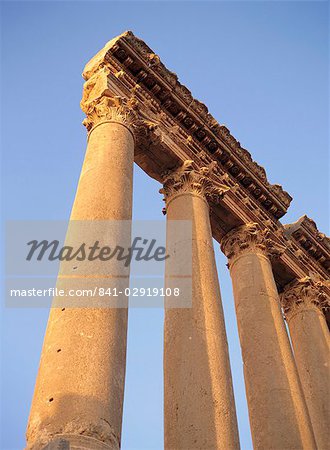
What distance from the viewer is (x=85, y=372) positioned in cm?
1374

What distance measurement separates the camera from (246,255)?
28.8 metres

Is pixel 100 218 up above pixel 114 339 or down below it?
above

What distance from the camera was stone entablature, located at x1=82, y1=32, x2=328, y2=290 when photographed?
1038 inches

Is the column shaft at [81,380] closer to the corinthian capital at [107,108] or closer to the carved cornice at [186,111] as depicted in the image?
the corinthian capital at [107,108]

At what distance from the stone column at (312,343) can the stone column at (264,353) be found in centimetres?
389

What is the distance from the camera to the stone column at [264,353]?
874 inches

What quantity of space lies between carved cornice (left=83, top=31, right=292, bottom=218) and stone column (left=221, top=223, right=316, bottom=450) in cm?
393

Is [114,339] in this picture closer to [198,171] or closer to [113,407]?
[113,407]

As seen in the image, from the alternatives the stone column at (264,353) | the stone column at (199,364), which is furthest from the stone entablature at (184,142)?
the stone column at (199,364)

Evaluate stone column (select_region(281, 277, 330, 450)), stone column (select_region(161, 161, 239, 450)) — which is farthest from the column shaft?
stone column (select_region(281, 277, 330, 450))

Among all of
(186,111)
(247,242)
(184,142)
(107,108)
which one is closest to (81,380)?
(107,108)

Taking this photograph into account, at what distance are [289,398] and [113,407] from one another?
37.5 ft

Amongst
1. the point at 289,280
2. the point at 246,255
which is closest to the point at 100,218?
the point at 246,255

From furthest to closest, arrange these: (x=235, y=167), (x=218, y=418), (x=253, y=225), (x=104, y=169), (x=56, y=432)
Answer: (x=235, y=167) < (x=253, y=225) < (x=104, y=169) < (x=218, y=418) < (x=56, y=432)
